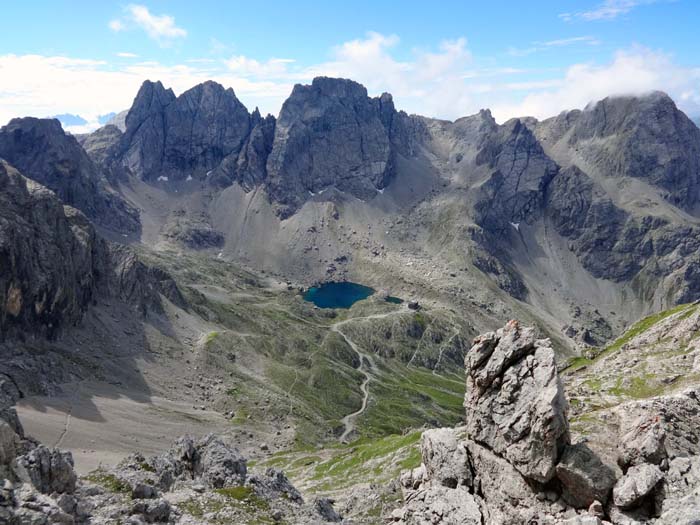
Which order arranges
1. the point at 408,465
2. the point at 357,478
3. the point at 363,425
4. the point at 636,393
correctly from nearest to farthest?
the point at 636,393
the point at 408,465
the point at 357,478
the point at 363,425

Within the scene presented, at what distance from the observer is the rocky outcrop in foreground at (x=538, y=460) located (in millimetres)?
33625

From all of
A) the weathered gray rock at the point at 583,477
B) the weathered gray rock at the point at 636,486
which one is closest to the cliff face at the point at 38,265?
Result: the weathered gray rock at the point at 583,477

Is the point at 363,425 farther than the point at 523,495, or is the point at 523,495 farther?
the point at 363,425

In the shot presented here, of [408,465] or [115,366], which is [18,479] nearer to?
[408,465]

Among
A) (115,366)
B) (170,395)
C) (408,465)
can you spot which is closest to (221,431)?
(170,395)

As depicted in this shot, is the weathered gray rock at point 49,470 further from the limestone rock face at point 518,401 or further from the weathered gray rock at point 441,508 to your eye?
the limestone rock face at point 518,401

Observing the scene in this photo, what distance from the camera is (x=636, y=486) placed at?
110 feet

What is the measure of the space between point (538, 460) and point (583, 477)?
10.3 feet

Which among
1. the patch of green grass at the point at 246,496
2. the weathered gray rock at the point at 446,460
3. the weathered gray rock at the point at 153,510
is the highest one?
the weathered gray rock at the point at 446,460

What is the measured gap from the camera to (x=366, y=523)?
67.8 meters

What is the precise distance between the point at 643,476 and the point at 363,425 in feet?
541

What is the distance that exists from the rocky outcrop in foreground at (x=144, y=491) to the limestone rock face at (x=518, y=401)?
29746 millimetres

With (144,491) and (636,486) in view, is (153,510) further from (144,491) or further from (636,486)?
(636,486)

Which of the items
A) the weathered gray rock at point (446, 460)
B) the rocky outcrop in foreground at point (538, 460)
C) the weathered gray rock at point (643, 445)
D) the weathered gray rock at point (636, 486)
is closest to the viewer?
the weathered gray rock at point (636, 486)
